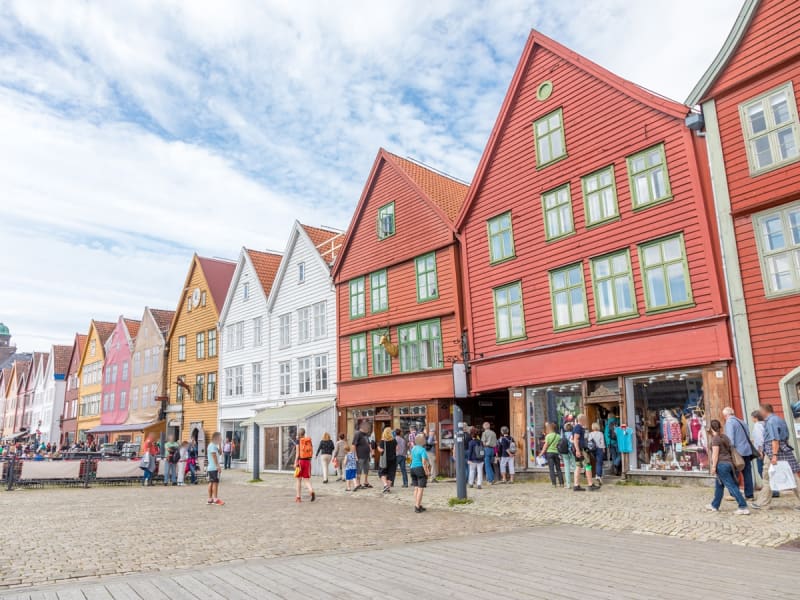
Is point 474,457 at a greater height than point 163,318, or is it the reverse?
point 163,318

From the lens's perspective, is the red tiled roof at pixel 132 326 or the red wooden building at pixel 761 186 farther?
the red tiled roof at pixel 132 326

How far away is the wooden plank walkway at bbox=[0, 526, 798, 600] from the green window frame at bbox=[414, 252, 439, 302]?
16133 mm

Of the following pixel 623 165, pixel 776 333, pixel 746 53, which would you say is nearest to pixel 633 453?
pixel 776 333

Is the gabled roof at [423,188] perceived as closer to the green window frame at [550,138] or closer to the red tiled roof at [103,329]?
the green window frame at [550,138]

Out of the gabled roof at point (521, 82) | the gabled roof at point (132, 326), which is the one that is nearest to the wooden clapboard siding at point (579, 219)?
the gabled roof at point (521, 82)

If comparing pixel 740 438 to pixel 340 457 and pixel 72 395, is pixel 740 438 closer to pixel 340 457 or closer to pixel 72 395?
pixel 340 457

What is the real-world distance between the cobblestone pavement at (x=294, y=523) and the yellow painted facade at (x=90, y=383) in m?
42.5

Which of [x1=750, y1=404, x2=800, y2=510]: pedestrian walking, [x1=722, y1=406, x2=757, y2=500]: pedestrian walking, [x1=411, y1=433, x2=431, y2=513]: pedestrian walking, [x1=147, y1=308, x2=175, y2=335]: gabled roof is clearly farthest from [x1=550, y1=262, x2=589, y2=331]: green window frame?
[x1=147, y1=308, x2=175, y2=335]: gabled roof

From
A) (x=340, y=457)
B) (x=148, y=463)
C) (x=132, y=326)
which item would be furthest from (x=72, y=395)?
(x=340, y=457)

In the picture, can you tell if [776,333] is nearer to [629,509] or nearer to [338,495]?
[629,509]

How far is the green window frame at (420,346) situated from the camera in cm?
2397

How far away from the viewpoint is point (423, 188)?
25953 millimetres

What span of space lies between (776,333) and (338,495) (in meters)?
11.7

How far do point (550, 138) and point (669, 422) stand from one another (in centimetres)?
947
